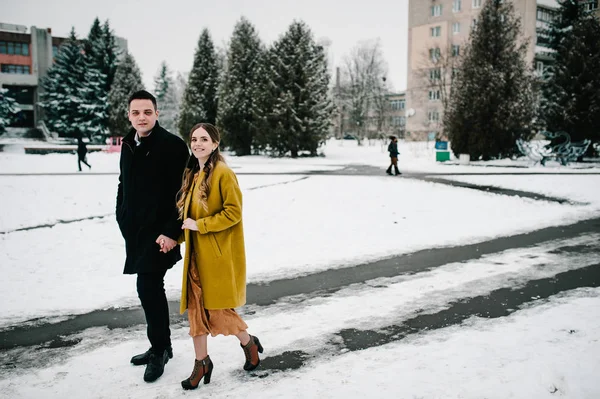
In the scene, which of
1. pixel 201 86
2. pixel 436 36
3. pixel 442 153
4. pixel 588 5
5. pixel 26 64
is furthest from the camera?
pixel 26 64

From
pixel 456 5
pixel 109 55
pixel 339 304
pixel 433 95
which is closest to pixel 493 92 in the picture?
pixel 339 304

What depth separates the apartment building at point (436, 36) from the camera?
5922 centimetres

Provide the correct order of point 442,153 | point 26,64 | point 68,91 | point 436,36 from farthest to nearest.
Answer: point 26,64, point 436,36, point 68,91, point 442,153

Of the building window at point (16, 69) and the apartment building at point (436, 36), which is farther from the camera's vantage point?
the building window at point (16, 69)

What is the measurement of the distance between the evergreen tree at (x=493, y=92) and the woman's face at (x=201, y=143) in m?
26.0

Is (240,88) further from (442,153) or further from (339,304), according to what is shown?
(339,304)

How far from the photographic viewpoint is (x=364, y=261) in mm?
7531

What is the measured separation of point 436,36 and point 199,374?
220 ft

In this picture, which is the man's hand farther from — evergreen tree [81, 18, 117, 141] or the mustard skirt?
evergreen tree [81, 18, 117, 141]

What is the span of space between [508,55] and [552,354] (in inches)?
1055

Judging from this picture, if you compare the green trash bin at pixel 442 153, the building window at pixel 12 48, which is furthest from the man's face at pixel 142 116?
the building window at pixel 12 48

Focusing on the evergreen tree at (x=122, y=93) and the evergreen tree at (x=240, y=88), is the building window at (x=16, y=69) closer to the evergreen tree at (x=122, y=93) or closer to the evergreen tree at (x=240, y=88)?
the evergreen tree at (x=122, y=93)

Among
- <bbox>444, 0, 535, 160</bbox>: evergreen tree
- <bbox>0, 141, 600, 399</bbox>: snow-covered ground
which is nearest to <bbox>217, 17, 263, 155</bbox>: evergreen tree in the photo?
<bbox>444, 0, 535, 160</bbox>: evergreen tree

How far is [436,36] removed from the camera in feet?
208
